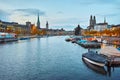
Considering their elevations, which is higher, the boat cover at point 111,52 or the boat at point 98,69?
the boat cover at point 111,52

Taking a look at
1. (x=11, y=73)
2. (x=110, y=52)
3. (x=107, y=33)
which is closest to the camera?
(x=11, y=73)

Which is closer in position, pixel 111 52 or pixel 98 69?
pixel 98 69

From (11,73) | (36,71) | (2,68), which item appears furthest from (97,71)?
(2,68)

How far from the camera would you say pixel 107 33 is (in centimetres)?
18975

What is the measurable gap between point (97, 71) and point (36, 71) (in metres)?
10.0

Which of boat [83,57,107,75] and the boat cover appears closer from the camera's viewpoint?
boat [83,57,107,75]

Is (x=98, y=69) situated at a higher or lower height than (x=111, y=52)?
lower

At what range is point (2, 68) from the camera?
3972cm

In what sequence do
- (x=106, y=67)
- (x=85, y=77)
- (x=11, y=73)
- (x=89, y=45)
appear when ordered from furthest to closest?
1. (x=89, y=45)
2. (x=106, y=67)
3. (x=11, y=73)
4. (x=85, y=77)

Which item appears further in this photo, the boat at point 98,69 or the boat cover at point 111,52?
the boat cover at point 111,52

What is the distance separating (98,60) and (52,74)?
924 cm

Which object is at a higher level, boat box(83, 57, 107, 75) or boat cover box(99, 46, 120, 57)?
boat cover box(99, 46, 120, 57)

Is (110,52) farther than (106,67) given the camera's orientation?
Yes

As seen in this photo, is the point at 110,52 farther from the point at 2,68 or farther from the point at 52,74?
the point at 2,68
